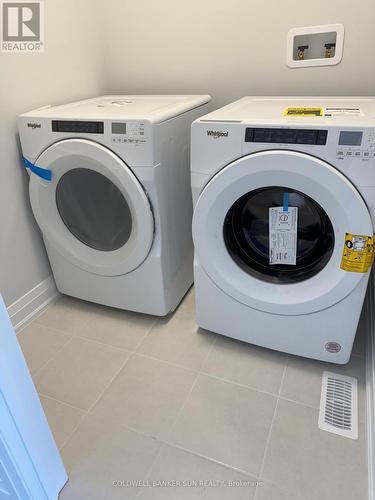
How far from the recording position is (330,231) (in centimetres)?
113

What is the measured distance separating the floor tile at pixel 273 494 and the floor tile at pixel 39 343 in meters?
0.85

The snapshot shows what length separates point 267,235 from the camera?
1235 mm

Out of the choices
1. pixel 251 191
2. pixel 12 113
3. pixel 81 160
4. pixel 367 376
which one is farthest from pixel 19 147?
pixel 367 376

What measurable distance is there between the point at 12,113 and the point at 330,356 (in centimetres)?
141

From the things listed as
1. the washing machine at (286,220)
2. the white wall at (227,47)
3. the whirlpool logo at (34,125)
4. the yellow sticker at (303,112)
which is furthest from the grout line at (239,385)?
the white wall at (227,47)

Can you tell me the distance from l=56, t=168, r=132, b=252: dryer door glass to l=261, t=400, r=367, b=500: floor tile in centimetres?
85

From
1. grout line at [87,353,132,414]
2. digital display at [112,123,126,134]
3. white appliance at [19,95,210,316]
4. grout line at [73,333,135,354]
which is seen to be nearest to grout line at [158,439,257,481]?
grout line at [87,353,132,414]

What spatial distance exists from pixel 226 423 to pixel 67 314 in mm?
842

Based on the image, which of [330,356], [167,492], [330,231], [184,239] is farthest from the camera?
[184,239]

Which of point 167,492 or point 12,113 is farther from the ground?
point 12,113

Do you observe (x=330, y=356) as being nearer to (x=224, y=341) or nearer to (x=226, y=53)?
(x=224, y=341)

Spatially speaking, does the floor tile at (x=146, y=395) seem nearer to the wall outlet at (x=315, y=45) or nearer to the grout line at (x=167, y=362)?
the grout line at (x=167, y=362)

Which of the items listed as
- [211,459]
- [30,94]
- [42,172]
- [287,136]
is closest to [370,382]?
[211,459]

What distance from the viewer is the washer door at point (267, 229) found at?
990mm
